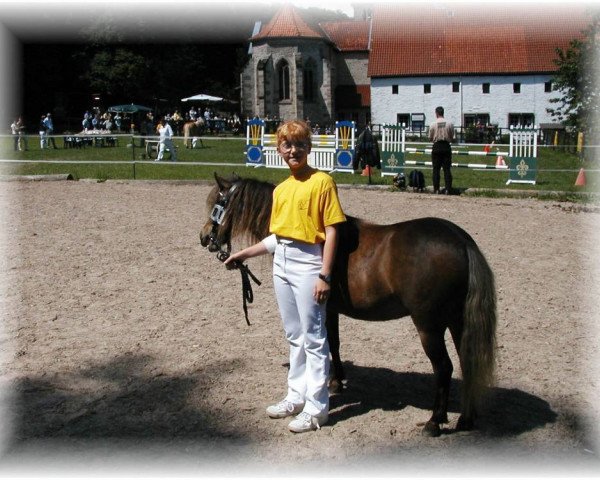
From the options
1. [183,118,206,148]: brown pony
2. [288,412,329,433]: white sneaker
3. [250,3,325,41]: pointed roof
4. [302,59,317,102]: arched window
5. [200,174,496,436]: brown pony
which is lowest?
[288,412,329,433]: white sneaker

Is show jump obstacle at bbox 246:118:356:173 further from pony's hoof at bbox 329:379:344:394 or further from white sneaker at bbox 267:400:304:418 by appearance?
white sneaker at bbox 267:400:304:418

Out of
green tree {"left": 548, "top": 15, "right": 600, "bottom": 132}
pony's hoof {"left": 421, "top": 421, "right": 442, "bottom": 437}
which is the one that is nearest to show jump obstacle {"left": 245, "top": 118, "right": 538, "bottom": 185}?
green tree {"left": 548, "top": 15, "right": 600, "bottom": 132}

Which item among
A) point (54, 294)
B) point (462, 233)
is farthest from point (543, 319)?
point (54, 294)

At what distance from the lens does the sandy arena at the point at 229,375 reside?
390 centimetres

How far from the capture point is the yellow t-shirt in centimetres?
401

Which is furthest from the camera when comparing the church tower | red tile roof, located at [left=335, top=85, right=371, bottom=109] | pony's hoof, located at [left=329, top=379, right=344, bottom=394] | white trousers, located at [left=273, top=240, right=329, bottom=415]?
red tile roof, located at [left=335, top=85, right=371, bottom=109]

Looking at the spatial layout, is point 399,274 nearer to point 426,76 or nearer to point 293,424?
point 293,424

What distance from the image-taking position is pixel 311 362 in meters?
4.23

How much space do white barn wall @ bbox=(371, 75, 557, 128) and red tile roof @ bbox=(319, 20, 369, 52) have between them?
1176 cm

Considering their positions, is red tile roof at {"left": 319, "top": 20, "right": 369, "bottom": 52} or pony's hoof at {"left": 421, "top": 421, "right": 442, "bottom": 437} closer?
pony's hoof at {"left": 421, "top": 421, "right": 442, "bottom": 437}

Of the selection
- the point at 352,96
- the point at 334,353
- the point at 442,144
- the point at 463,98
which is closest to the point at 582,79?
the point at 442,144

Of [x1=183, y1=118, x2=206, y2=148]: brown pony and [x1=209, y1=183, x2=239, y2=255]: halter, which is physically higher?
[x1=183, y1=118, x2=206, y2=148]: brown pony

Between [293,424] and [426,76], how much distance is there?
59.0 m

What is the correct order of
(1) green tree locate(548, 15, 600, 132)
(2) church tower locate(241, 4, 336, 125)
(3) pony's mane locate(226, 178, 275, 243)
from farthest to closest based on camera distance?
(2) church tower locate(241, 4, 336, 125)
(1) green tree locate(548, 15, 600, 132)
(3) pony's mane locate(226, 178, 275, 243)
